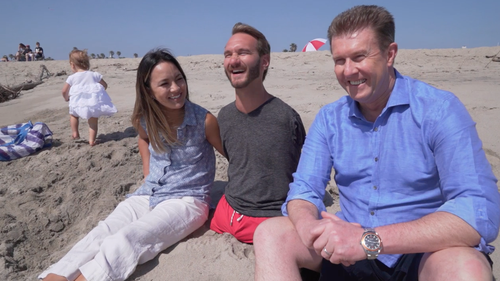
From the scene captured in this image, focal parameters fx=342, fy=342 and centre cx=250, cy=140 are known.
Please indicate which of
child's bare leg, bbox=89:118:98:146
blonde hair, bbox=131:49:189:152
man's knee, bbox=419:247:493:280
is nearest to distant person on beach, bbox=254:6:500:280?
man's knee, bbox=419:247:493:280

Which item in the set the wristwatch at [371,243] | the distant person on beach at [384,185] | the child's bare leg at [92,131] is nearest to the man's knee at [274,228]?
the distant person on beach at [384,185]

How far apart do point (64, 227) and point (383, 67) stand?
2.97 metres

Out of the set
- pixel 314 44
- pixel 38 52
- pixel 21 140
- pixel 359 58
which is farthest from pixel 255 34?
pixel 38 52

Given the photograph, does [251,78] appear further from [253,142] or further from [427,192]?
[427,192]

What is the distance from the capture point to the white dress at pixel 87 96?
4.87m

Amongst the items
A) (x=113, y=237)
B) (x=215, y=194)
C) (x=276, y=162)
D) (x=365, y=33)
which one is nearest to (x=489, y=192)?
(x=365, y=33)

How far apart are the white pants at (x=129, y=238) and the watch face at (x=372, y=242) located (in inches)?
56.7

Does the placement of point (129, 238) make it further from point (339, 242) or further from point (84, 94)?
point (84, 94)

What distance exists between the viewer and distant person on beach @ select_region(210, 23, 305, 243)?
232cm

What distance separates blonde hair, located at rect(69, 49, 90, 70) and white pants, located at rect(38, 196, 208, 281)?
317 centimetres

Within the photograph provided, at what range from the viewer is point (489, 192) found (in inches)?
54.0

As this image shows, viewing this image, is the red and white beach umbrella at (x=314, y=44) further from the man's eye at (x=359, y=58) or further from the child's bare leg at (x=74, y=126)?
the man's eye at (x=359, y=58)

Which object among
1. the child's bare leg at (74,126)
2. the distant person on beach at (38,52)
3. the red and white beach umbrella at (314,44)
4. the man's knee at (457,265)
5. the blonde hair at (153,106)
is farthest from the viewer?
the distant person on beach at (38,52)

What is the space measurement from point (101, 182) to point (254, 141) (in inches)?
87.4
